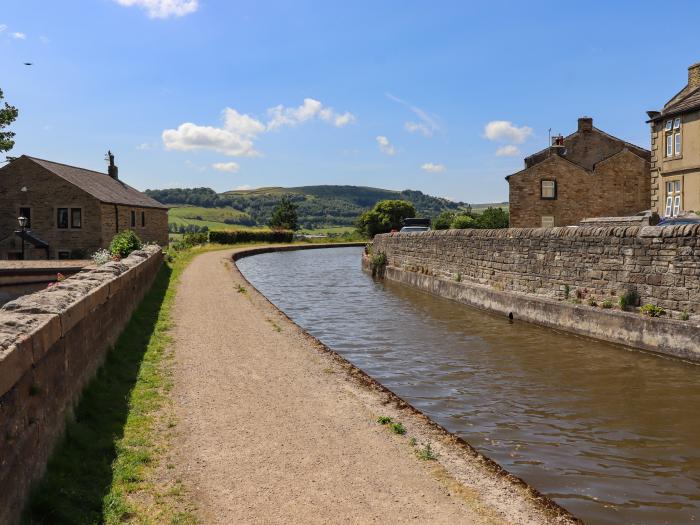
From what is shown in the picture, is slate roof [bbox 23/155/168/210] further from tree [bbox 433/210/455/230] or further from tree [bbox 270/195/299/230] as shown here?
tree [bbox 270/195/299/230]

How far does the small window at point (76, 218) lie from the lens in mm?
36500

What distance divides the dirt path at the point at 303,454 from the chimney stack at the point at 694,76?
2599 cm

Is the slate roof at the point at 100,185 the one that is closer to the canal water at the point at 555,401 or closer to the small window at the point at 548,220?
the canal water at the point at 555,401

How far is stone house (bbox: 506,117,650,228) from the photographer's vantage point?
37.4 meters

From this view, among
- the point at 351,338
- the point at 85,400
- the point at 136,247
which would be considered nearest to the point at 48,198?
the point at 136,247

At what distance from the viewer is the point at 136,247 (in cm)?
2720

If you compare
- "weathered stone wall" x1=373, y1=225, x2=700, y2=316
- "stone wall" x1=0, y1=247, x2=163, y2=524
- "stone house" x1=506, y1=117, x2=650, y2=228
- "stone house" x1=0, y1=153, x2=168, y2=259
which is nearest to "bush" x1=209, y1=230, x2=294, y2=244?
"stone house" x1=0, y1=153, x2=168, y2=259

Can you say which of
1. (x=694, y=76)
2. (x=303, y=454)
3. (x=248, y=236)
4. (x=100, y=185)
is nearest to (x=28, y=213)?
(x=100, y=185)

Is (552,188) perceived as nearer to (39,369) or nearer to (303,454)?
(303,454)

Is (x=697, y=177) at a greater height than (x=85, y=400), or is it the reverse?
(x=697, y=177)

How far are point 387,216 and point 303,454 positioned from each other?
72092 millimetres

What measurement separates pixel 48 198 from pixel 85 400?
1310 inches

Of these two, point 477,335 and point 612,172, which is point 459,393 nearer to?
point 477,335

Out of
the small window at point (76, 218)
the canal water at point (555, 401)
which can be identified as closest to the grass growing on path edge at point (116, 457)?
the canal water at point (555, 401)
